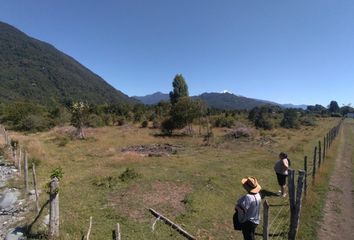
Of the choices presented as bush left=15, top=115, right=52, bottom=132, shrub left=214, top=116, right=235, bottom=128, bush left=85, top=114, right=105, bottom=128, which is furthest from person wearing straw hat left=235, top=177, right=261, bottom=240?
bush left=85, top=114, right=105, bottom=128

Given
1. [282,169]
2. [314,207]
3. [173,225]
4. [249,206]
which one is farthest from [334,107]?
[249,206]

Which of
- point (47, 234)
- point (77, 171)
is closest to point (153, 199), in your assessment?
point (47, 234)

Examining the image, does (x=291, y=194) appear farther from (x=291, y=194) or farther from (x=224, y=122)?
(x=224, y=122)

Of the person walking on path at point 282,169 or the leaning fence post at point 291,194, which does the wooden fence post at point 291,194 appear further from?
the person walking on path at point 282,169

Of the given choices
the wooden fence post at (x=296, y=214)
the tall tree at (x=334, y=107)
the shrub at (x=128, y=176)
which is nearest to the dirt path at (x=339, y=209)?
the wooden fence post at (x=296, y=214)

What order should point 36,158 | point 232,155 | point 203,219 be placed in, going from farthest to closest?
point 232,155 → point 36,158 → point 203,219

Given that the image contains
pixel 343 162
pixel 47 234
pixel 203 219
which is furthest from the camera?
pixel 343 162

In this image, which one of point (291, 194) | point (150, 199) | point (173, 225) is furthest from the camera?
point (150, 199)

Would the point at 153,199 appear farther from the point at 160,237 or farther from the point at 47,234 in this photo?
the point at 47,234

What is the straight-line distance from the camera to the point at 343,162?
23359 mm

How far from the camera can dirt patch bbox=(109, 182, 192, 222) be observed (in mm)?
11977

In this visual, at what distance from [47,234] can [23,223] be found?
1927mm

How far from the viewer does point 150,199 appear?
13.4m

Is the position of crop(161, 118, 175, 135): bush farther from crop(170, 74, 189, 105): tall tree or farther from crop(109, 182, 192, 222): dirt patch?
crop(109, 182, 192, 222): dirt patch
